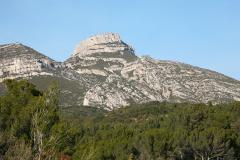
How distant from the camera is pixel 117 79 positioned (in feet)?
489

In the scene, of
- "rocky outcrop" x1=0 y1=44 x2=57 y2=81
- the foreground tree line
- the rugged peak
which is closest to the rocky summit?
"rocky outcrop" x1=0 y1=44 x2=57 y2=81

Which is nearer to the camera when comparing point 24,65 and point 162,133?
point 162,133

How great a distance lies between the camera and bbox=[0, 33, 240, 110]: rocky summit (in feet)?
458

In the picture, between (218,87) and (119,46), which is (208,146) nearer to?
(218,87)

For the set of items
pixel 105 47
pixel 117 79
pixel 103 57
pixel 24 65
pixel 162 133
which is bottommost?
pixel 162 133

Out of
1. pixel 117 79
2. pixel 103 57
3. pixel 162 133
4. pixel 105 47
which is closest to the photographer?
pixel 162 133

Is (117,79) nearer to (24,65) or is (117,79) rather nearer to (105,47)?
(24,65)

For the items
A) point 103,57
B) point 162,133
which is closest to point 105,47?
point 103,57

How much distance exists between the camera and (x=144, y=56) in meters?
171

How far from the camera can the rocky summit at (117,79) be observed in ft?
458

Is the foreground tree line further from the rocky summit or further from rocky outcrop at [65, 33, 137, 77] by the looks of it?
rocky outcrop at [65, 33, 137, 77]

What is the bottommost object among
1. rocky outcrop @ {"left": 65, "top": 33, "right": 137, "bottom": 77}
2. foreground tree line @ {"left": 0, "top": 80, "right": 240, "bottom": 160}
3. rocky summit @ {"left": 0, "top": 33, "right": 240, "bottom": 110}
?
foreground tree line @ {"left": 0, "top": 80, "right": 240, "bottom": 160}

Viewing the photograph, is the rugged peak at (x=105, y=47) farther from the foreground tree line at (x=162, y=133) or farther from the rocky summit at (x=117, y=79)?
the foreground tree line at (x=162, y=133)

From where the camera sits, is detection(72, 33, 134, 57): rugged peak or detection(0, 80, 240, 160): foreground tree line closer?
detection(0, 80, 240, 160): foreground tree line
